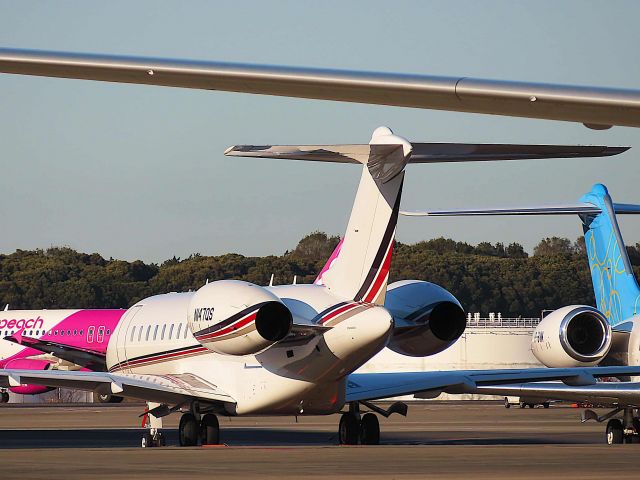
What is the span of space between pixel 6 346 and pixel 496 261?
157 ft

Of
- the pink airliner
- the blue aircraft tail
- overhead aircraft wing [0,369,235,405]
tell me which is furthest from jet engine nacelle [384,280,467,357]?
the pink airliner

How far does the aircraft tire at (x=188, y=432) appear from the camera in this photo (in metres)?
20.2

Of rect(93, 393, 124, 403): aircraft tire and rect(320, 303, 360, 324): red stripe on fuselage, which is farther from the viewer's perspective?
rect(93, 393, 124, 403): aircraft tire

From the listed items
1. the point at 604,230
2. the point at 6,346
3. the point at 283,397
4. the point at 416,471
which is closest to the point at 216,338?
the point at 283,397

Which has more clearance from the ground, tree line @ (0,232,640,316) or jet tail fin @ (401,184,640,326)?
tree line @ (0,232,640,316)

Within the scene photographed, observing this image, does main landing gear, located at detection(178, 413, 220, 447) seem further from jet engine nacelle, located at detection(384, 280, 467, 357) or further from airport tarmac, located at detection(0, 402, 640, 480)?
jet engine nacelle, located at detection(384, 280, 467, 357)

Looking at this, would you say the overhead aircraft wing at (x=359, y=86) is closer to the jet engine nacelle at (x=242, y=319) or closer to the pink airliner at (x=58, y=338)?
the jet engine nacelle at (x=242, y=319)

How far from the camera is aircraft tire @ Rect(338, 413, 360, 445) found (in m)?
21.5

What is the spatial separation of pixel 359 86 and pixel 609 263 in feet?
63.9

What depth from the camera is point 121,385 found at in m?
20.3

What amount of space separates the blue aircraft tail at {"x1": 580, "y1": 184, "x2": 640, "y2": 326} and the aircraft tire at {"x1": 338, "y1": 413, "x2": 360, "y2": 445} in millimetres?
6383

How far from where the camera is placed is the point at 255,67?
711cm

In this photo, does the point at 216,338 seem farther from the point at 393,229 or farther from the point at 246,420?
the point at 246,420

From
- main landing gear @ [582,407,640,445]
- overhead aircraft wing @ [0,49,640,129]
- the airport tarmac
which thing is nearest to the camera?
overhead aircraft wing @ [0,49,640,129]
